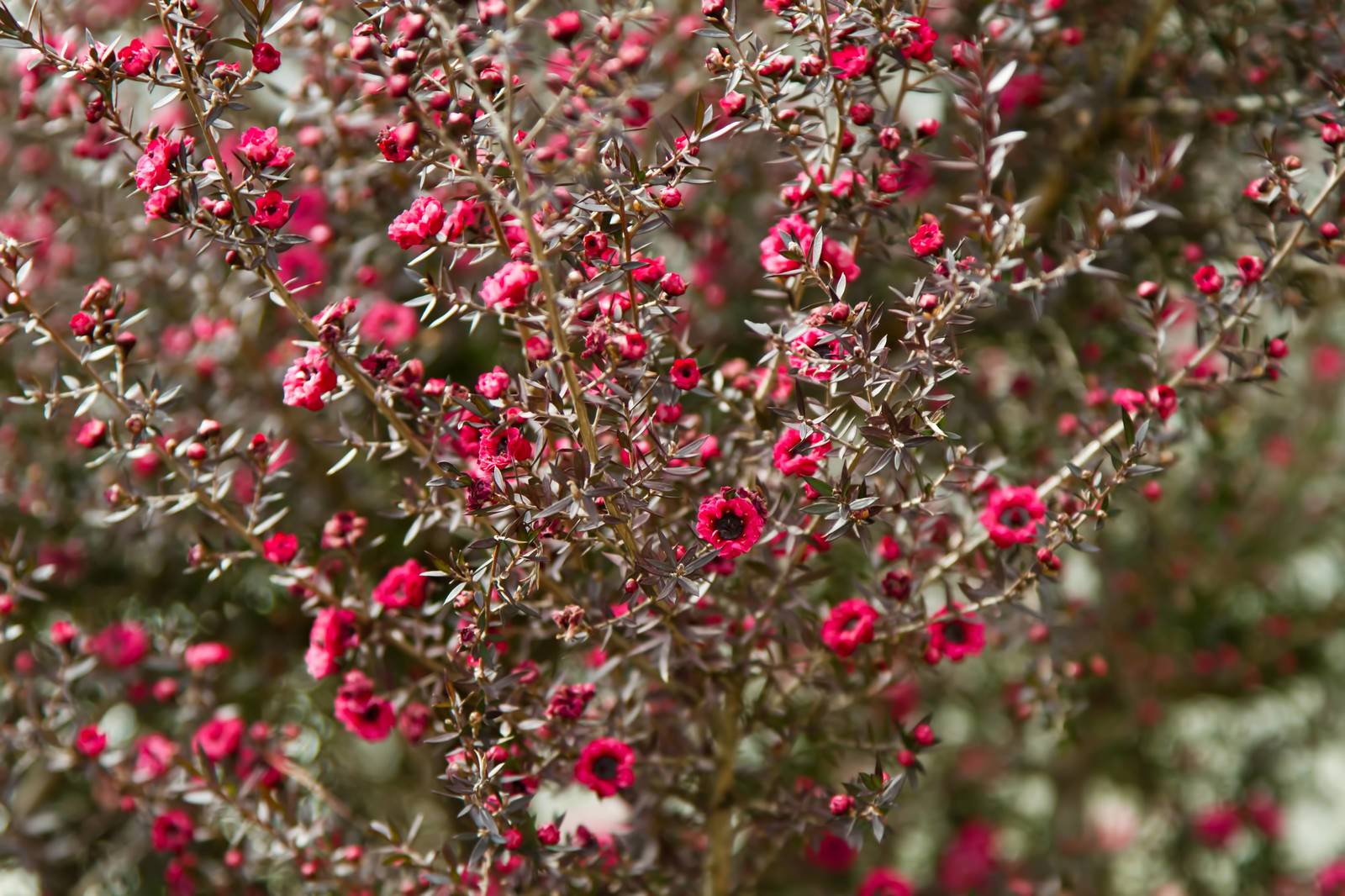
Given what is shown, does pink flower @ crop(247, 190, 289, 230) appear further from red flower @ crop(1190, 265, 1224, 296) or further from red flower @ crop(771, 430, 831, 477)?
red flower @ crop(1190, 265, 1224, 296)

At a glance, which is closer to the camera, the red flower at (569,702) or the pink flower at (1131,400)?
the red flower at (569,702)

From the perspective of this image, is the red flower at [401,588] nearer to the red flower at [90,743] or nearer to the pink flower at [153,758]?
the pink flower at [153,758]

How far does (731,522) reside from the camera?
1838 mm

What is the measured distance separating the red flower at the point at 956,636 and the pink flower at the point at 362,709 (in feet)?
3.59

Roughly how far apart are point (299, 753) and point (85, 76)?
6.99 feet

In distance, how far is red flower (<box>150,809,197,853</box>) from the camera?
2475 mm

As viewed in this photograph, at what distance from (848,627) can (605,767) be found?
0.54m

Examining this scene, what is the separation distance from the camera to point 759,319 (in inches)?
109

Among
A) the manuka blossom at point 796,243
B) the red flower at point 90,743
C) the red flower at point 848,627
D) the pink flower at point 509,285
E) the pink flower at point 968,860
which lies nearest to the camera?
the pink flower at point 509,285

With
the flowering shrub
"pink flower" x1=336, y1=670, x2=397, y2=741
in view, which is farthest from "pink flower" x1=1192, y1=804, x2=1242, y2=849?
"pink flower" x1=336, y1=670, x2=397, y2=741

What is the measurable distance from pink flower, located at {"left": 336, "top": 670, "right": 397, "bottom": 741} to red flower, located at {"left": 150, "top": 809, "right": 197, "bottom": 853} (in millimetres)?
632

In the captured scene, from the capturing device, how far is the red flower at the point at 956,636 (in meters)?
2.18

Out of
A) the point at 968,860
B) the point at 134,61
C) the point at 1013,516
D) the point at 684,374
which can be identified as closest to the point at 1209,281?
the point at 1013,516

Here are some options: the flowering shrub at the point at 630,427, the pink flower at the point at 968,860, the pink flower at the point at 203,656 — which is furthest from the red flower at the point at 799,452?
the pink flower at the point at 968,860
